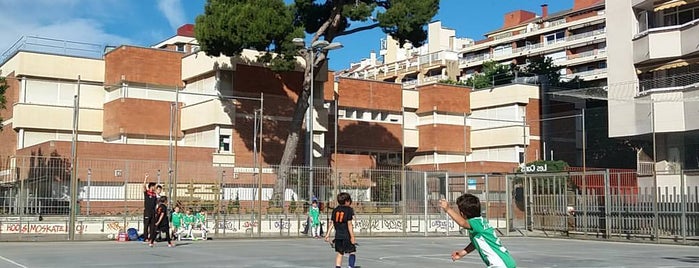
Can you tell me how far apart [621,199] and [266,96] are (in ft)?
73.2

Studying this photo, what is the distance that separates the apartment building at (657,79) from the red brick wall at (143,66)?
24708mm

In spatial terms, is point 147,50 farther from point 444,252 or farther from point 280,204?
point 444,252

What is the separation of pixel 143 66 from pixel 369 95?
15909 mm

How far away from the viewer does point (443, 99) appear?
56188 mm

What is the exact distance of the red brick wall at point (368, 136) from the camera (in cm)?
5156

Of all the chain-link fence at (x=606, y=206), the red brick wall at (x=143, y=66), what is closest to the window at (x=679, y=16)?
the chain-link fence at (x=606, y=206)

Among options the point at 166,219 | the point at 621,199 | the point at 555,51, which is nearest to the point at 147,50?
the point at 166,219

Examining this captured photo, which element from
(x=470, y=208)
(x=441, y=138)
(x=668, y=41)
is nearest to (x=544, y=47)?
(x=441, y=138)

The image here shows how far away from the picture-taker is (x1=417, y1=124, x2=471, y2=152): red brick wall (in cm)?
5494

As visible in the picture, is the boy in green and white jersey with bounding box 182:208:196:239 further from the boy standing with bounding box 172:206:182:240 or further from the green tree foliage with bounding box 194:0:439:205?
the green tree foliage with bounding box 194:0:439:205

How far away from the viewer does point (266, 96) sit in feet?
146

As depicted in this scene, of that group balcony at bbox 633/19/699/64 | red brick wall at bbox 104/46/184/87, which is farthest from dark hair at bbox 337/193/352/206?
red brick wall at bbox 104/46/184/87

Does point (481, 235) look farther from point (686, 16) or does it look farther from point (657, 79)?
point (686, 16)

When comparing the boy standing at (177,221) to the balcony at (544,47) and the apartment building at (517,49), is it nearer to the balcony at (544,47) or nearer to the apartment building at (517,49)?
the apartment building at (517,49)
